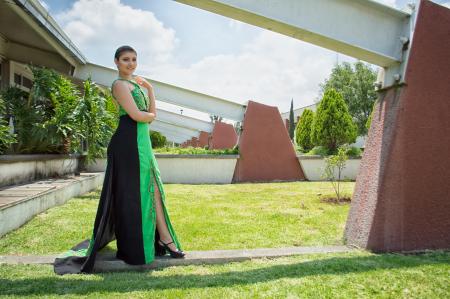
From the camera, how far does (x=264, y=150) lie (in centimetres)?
1289

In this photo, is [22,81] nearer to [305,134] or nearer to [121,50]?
[121,50]

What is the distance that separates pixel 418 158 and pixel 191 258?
2.50m

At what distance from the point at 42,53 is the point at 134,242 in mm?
9389

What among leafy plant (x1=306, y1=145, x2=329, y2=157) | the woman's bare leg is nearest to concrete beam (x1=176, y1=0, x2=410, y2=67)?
the woman's bare leg

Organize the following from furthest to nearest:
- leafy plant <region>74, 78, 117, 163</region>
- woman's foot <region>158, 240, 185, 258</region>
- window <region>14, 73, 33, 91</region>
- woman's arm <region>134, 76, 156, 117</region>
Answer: window <region>14, 73, 33, 91</region> → leafy plant <region>74, 78, 117, 163</region> → woman's arm <region>134, 76, 156, 117</region> → woman's foot <region>158, 240, 185, 258</region>

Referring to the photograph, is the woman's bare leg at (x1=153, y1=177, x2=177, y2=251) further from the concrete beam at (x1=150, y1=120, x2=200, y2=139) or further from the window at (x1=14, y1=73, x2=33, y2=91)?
the concrete beam at (x1=150, y1=120, x2=200, y2=139)

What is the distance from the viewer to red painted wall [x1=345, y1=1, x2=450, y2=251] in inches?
130

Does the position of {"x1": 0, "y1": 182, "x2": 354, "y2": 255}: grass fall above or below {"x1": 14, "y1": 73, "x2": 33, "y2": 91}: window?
below

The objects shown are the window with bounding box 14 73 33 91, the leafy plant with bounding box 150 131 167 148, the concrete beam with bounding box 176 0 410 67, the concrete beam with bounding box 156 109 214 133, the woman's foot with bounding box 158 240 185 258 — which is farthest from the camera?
the leafy plant with bounding box 150 131 167 148

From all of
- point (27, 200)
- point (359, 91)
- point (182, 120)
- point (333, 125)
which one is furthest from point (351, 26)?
point (359, 91)

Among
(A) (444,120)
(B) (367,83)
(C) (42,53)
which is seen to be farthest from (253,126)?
(B) (367,83)

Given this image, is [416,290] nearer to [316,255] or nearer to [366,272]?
[366,272]

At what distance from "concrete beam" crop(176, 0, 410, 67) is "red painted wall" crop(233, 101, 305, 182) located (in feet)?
30.3

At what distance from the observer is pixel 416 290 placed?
235cm
